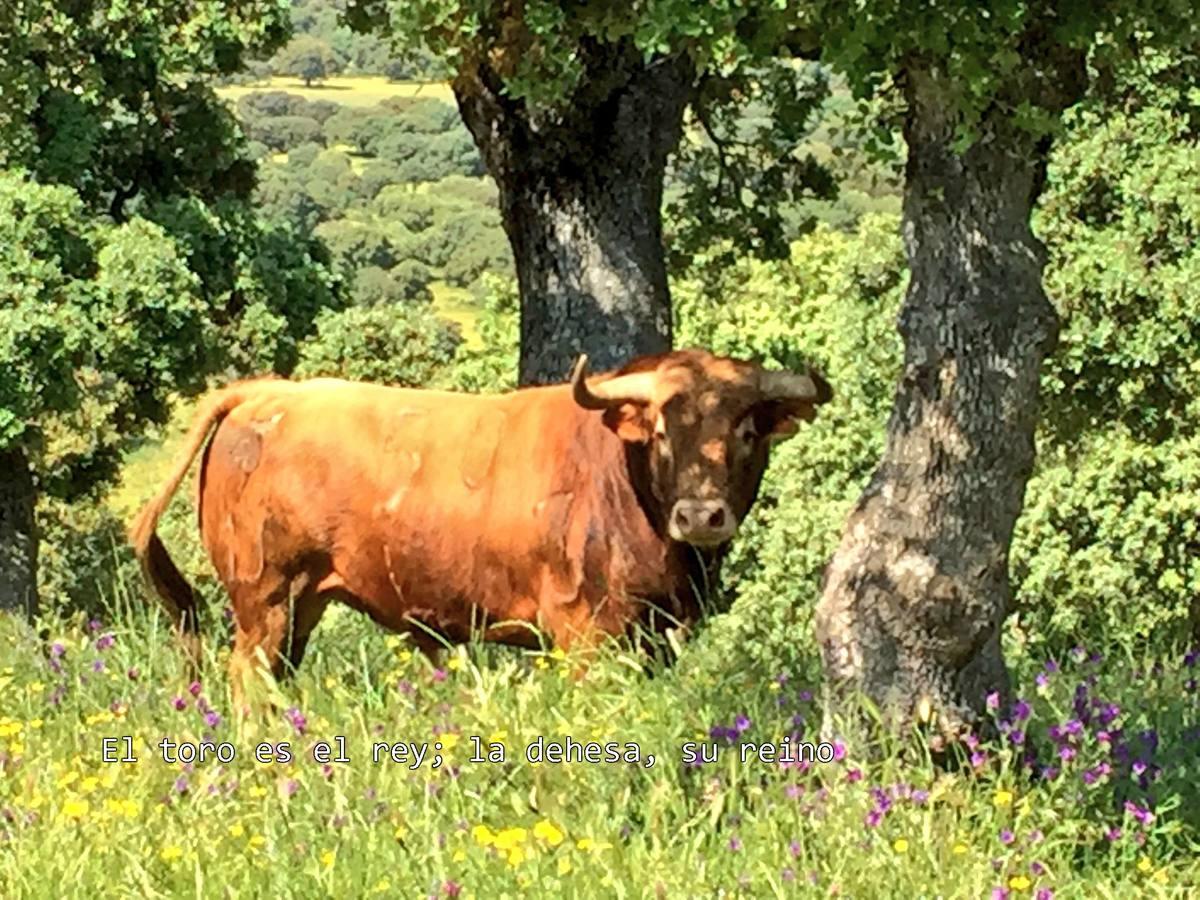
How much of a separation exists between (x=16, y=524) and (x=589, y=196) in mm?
14067

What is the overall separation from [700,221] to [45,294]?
30.6 feet

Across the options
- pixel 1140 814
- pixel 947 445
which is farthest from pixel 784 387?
pixel 1140 814

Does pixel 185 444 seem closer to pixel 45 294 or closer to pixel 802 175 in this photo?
pixel 802 175

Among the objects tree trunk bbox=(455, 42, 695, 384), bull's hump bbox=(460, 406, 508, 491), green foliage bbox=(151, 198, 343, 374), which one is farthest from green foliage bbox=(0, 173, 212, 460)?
bull's hump bbox=(460, 406, 508, 491)

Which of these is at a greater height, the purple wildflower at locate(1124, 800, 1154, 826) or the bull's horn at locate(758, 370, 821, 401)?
the bull's horn at locate(758, 370, 821, 401)

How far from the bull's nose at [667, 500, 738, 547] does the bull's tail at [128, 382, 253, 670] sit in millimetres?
2651

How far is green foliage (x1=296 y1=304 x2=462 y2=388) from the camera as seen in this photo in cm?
3123

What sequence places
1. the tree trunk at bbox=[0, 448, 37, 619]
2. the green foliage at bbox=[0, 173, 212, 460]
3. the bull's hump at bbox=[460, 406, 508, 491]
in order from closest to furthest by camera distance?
the bull's hump at bbox=[460, 406, 508, 491], the green foliage at bbox=[0, 173, 212, 460], the tree trunk at bbox=[0, 448, 37, 619]

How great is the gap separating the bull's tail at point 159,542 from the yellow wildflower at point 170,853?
3.67 m

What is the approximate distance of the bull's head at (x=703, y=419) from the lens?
790 centimetres

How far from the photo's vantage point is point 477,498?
8.54m

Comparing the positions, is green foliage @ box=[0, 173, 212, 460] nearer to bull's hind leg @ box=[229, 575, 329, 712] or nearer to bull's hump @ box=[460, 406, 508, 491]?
bull's hind leg @ box=[229, 575, 329, 712]

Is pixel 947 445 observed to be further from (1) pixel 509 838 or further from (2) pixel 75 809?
(2) pixel 75 809

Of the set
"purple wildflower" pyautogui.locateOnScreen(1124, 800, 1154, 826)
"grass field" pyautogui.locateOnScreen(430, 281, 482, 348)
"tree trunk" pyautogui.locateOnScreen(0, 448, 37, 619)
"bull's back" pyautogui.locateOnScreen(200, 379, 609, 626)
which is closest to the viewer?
"purple wildflower" pyautogui.locateOnScreen(1124, 800, 1154, 826)
